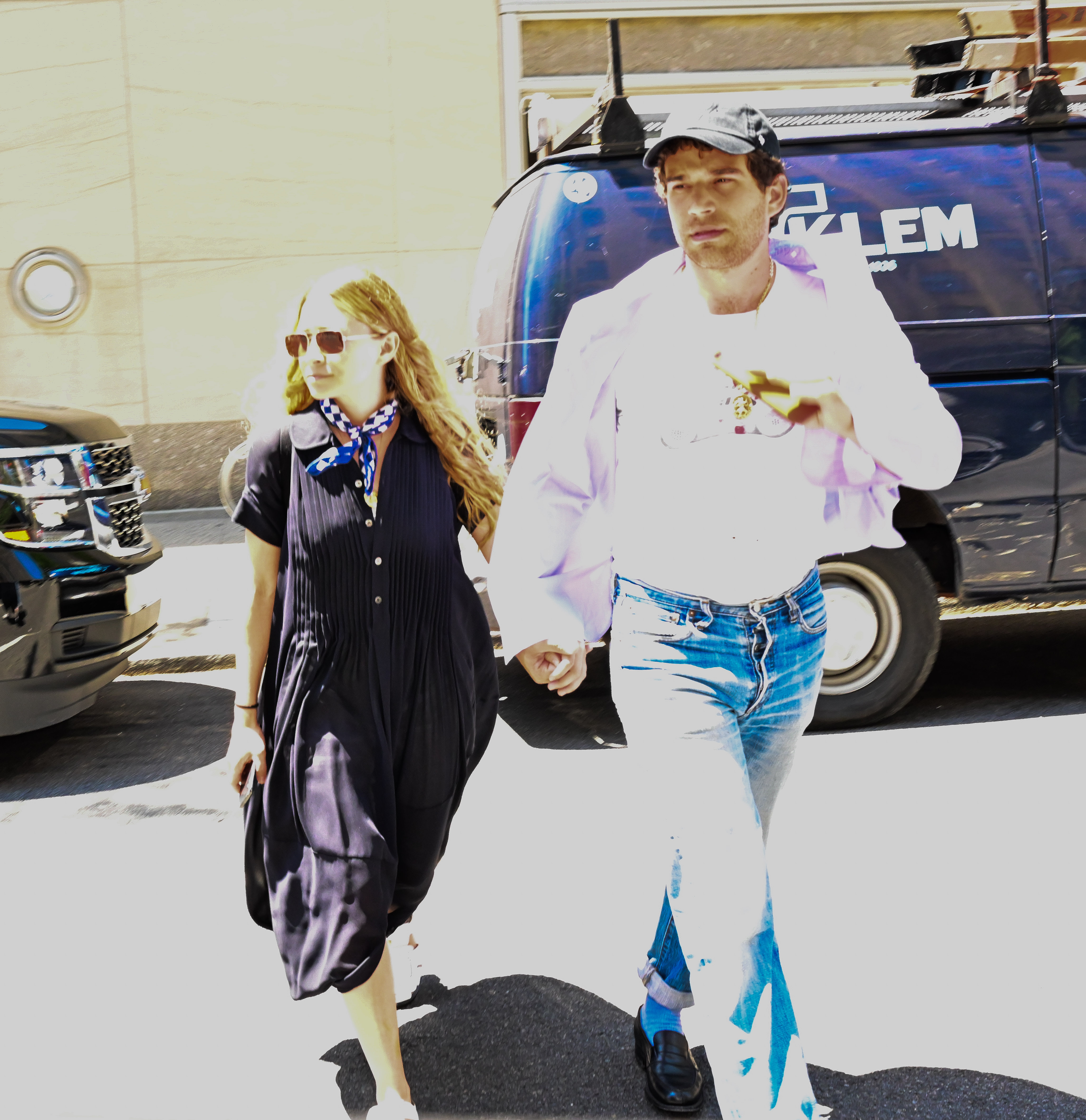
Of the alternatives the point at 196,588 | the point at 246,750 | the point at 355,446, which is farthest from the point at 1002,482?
the point at 196,588

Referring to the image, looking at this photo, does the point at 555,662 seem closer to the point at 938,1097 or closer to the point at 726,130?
the point at 726,130

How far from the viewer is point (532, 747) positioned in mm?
5504

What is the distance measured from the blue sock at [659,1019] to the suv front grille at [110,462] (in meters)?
3.48

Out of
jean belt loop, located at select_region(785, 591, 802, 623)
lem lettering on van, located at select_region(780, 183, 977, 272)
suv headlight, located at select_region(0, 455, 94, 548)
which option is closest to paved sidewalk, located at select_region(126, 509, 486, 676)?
suv headlight, located at select_region(0, 455, 94, 548)

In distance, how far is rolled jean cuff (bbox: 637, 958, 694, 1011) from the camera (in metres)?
2.85

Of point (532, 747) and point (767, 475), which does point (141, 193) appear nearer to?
point (532, 747)

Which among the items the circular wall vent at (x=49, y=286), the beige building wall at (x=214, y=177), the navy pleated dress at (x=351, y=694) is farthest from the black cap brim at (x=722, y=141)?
the circular wall vent at (x=49, y=286)

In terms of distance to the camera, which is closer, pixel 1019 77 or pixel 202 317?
pixel 1019 77

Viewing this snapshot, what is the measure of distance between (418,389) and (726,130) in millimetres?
881

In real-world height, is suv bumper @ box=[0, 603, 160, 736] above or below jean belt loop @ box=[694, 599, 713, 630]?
below

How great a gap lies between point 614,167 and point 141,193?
7.65 m

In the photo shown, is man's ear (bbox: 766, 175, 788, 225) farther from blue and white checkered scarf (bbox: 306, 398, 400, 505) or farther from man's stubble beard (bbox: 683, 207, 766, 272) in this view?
blue and white checkered scarf (bbox: 306, 398, 400, 505)

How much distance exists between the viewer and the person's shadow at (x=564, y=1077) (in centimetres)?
287

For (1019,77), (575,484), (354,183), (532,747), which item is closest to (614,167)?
(1019,77)
